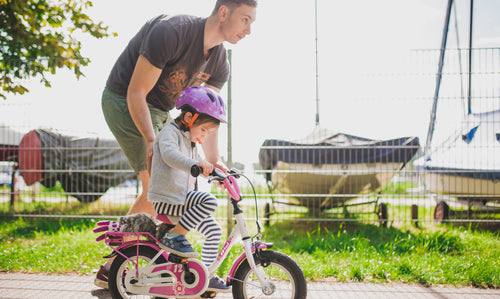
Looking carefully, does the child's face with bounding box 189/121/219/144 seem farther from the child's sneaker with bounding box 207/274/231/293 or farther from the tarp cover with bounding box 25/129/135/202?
the tarp cover with bounding box 25/129/135/202

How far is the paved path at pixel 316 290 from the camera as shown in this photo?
2631mm

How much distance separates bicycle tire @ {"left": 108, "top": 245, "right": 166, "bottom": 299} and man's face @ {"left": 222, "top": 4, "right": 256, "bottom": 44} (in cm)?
142

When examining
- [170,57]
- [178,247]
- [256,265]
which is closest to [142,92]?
[170,57]

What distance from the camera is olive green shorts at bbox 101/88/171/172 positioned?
250 cm

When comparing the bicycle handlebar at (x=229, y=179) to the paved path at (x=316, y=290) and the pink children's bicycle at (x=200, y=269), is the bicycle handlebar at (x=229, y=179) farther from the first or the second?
the paved path at (x=316, y=290)

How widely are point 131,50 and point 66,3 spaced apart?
4.89 metres

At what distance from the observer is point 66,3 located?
6.33 m

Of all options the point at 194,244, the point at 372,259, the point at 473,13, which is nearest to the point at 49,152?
the point at 194,244

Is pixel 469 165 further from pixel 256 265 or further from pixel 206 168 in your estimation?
pixel 206 168

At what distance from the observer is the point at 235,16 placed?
2.29m

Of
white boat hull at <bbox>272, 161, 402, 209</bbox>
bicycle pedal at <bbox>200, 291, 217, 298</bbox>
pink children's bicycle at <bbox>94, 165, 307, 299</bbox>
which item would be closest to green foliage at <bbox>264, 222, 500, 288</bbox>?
white boat hull at <bbox>272, 161, 402, 209</bbox>

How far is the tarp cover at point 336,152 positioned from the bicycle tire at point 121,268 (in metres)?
2.39

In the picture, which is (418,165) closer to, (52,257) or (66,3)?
(52,257)

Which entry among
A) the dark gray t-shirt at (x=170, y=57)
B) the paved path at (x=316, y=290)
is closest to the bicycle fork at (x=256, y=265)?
the paved path at (x=316, y=290)
